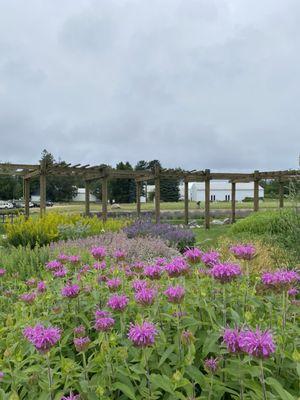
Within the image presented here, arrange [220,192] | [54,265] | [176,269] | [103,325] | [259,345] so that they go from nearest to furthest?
[259,345], [103,325], [176,269], [54,265], [220,192]

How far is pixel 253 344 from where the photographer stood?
127cm

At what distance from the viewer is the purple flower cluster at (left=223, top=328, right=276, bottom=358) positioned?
1261 millimetres

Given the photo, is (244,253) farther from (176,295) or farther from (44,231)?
(44,231)

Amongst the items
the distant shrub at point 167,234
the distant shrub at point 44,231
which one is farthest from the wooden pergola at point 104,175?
the distant shrub at point 167,234

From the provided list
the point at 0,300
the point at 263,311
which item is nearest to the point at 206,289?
the point at 263,311

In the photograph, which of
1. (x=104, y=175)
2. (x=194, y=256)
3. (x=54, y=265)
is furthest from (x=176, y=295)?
(x=104, y=175)

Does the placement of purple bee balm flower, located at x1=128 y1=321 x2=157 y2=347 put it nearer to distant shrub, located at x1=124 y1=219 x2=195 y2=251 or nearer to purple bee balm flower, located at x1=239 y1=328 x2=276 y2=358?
purple bee balm flower, located at x1=239 y1=328 x2=276 y2=358

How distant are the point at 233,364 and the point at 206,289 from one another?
628mm

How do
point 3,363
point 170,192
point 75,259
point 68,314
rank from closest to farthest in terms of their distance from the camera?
point 3,363 < point 68,314 < point 75,259 < point 170,192

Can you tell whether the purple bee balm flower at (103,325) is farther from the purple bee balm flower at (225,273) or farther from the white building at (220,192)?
the white building at (220,192)

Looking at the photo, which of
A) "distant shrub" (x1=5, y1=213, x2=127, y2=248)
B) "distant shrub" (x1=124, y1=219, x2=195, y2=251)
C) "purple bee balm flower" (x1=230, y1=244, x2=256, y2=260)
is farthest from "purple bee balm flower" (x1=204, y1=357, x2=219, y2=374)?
"distant shrub" (x1=5, y1=213, x2=127, y2=248)

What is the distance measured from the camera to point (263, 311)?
2.21 metres

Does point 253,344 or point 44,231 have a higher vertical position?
point 253,344

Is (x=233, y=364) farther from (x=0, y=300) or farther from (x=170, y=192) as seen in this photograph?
(x=170, y=192)
